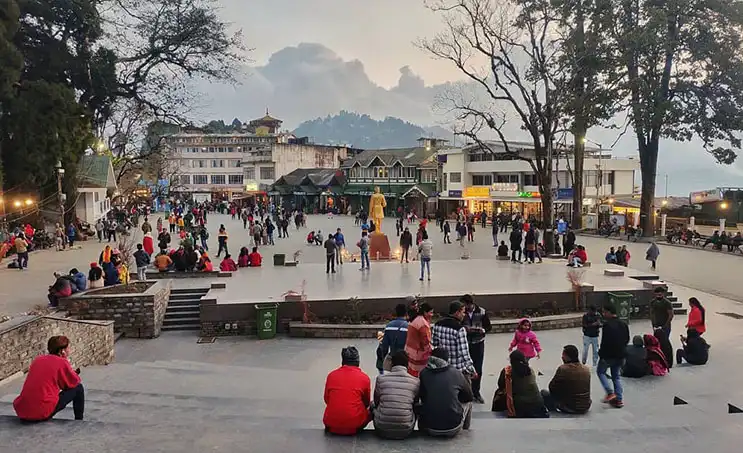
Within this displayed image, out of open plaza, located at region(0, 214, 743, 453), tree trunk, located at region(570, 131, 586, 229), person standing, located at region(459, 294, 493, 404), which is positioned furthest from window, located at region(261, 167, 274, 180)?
person standing, located at region(459, 294, 493, 404)

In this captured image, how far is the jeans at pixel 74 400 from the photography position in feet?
18.0

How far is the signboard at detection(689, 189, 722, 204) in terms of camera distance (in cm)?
A: 3331

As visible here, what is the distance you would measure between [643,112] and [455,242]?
12385 mm

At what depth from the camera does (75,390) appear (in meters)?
5.58

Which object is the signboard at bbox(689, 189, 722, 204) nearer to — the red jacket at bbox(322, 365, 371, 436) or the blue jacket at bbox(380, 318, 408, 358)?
the blue jacket at bbox(380, 318, 408, 358)

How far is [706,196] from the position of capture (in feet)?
111

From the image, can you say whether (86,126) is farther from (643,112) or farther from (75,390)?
(643,112)

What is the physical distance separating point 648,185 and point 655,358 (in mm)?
26474

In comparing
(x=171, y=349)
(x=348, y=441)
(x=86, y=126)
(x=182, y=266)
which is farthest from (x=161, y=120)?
(x=348, y=441)

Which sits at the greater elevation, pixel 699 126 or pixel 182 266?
pixel 699 126

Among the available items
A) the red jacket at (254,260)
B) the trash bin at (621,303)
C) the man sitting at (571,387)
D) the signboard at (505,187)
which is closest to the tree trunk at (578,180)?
the signboard at (505,187)

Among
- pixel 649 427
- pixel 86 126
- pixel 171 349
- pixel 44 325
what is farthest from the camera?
pixel 86 126

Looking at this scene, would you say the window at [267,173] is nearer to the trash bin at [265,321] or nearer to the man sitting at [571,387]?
the trash bin at [265,321]

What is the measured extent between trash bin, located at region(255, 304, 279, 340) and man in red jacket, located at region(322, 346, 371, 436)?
22.8ft
